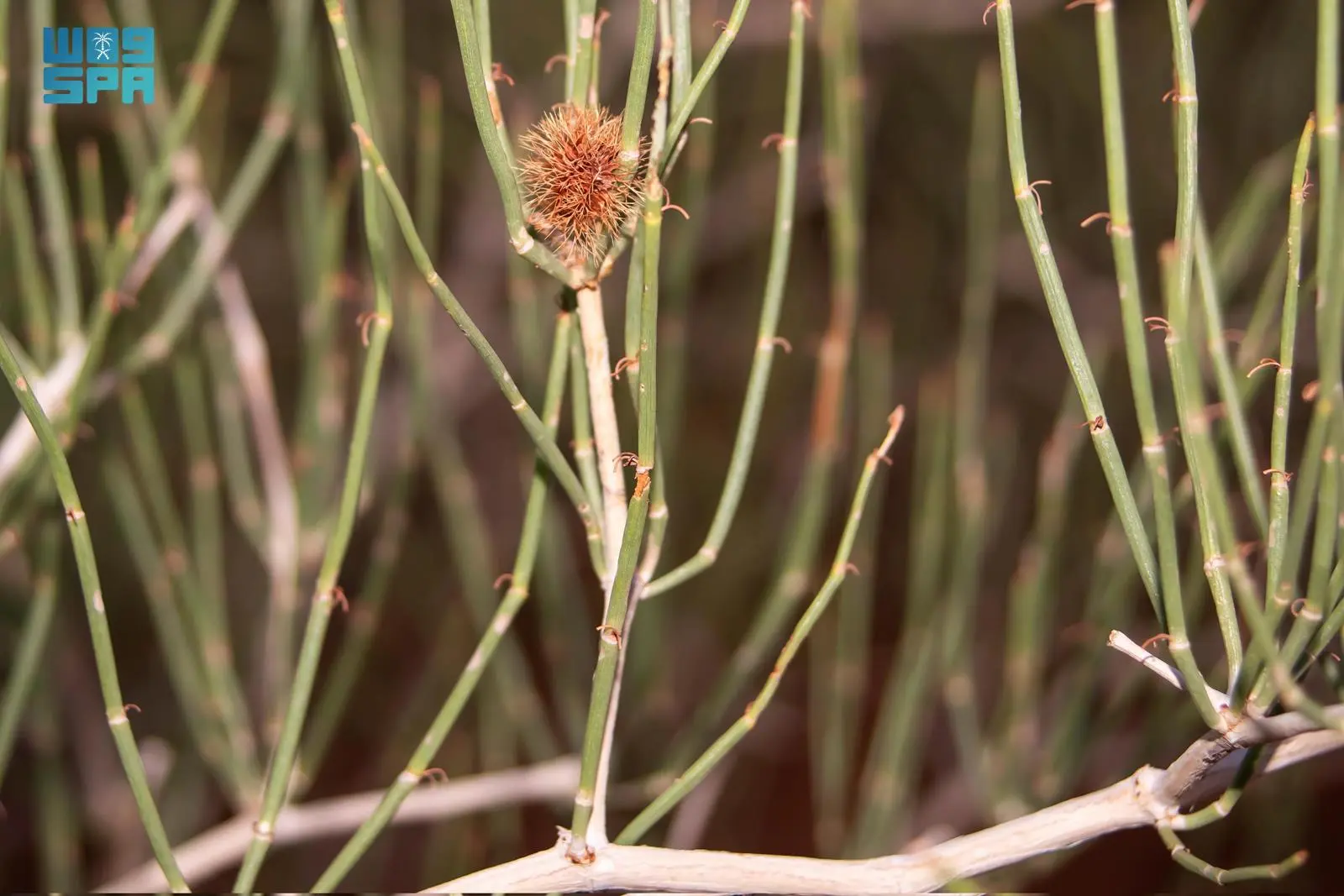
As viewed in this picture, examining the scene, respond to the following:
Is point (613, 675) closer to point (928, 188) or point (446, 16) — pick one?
point (928, 188)

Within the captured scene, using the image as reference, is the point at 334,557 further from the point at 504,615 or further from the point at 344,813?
the point at 344,813

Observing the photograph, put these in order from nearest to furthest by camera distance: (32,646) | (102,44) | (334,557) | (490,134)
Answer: (490,134)
(334,557)
(32,646)
(102,44)

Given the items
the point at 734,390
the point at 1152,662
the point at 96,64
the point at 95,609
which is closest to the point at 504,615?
the point at 95,609

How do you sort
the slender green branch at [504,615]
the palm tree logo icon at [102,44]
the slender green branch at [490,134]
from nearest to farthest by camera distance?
the slender green branch at [490,134], the slender green branch at [504,615], the palm tree logo icon at [102,44]

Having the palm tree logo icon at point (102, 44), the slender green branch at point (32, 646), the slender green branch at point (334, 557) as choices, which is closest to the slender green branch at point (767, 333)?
the slender green branch at point (334, 557)

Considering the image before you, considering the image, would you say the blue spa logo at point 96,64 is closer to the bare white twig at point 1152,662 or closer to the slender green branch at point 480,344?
the slender green branch at point 480,344

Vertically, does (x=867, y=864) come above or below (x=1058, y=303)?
below
